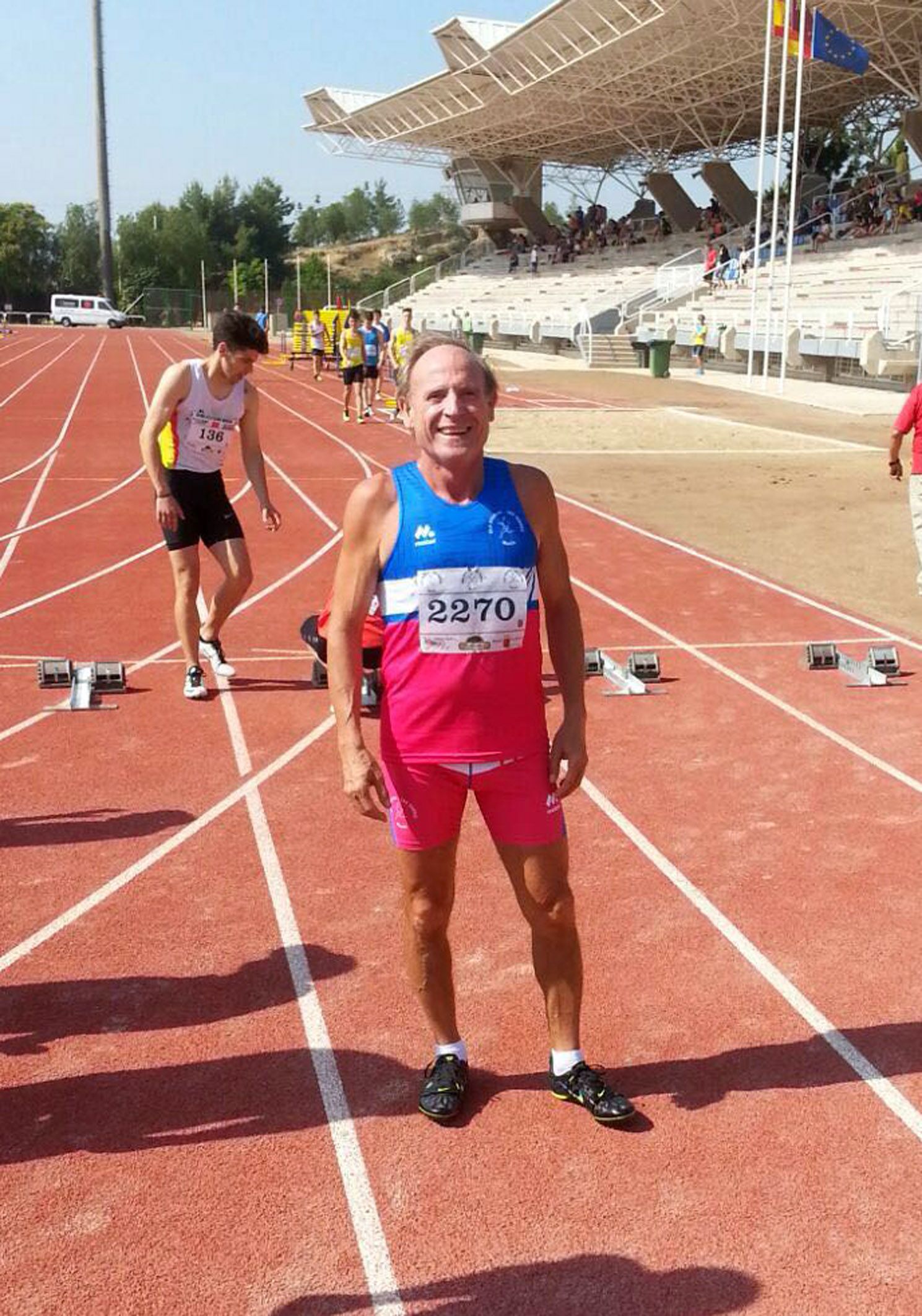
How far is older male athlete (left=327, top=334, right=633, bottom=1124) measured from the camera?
9.06 ft

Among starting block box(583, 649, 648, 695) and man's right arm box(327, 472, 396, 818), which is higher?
man's right arm box(327, 472, 396, 818)

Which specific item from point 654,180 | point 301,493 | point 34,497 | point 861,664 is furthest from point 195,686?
point 654,180

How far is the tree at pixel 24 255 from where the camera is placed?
86688 millimetres

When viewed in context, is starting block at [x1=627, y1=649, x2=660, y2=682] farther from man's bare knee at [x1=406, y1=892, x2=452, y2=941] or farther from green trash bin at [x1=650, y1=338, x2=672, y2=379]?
green trash bin at [x1=650, y1=338, x2=672, y2=379]

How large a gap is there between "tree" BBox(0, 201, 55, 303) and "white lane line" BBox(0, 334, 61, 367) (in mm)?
37625

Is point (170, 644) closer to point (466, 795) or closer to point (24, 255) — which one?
point (466, 795)

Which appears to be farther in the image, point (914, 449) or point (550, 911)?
point (914, 449)

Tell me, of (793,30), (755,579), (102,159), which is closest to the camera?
(755,579)

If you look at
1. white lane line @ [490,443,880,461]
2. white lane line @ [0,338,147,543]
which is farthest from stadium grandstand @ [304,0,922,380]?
white lane line @ [0,338,147,543]

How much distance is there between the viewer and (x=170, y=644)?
7.88 meters

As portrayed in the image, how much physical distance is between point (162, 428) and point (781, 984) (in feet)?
13.6

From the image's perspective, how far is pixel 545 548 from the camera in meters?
2.89

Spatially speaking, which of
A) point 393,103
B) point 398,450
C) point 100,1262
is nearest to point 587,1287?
point 100,1262

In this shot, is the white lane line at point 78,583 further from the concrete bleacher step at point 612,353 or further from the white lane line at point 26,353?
the concrete bleacher step at point 612,353
